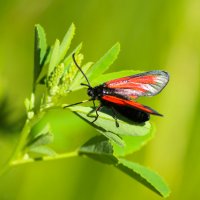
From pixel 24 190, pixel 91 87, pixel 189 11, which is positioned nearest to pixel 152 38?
pixel 189 11

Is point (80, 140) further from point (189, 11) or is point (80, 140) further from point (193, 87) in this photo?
point (189, 11)

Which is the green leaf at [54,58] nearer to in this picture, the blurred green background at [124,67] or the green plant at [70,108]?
the green plant at [70,108]

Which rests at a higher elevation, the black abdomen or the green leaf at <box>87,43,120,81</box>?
the green leaf at <box>87,43,120,81</box>

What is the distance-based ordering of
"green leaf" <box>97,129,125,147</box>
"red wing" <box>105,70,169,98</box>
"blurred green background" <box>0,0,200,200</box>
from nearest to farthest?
"green leaf" <box>97,129,125,147</box>, "red wing" <box>105,70,169,98</box>, "blurred green background" <box>0,0,200,200</box>

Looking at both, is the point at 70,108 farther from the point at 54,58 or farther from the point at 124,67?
the point at 124,67

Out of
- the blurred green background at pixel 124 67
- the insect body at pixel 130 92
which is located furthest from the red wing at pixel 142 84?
the blurred green background at pixel 124 67

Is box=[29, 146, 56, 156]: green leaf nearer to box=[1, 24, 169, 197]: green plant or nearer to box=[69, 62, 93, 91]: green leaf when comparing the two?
box=[1, 24, 169, 197]: green plant

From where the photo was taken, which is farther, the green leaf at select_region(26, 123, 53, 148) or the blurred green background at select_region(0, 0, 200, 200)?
the blurred green background at select_region(0, 0, 200, 200)

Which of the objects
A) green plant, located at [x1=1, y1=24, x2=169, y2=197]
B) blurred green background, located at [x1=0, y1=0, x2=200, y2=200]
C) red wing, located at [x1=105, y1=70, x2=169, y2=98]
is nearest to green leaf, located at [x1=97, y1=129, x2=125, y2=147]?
green plant, located at [x1=1, y1=24, x2=169, y2=197]
